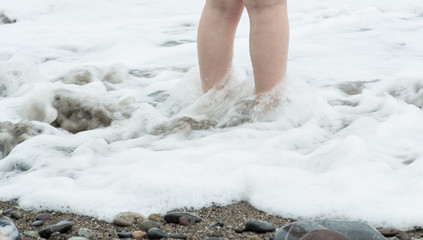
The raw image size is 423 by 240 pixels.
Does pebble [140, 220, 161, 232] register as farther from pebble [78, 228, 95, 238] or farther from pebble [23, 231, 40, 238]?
pebble [23, 231, 40, 238]

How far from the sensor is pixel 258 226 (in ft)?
5.94

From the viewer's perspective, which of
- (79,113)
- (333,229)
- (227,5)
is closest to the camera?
(333,229)

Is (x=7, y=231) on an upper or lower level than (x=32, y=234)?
upper

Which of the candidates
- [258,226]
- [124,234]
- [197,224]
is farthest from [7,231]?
[258,226]

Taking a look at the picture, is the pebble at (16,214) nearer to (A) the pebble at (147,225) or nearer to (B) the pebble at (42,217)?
(B) the pebble at (42,217)

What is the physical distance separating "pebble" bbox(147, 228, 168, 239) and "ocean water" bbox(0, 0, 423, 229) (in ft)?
0.63

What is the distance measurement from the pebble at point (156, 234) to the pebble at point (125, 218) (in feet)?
0.37

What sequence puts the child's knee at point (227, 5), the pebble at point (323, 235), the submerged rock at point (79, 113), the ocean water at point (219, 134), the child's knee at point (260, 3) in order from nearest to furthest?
the pebble at point (323, 235)
the ocean water at point (219, 134)
the child's knee at point (260, 3)
the child's knee at point (227, 5)
the submerged rock at point (79, 113)

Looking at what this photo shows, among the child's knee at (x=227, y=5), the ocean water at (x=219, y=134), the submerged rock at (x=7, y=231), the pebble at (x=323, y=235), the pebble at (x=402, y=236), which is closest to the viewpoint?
the pebble at (x=323, y=235)

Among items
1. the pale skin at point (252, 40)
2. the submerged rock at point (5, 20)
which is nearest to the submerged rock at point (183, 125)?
the pale skin at point (252, 40)

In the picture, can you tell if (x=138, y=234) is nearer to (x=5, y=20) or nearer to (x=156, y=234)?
(x=156, y=234)

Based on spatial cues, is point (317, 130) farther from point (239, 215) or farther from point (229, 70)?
point (239, 215)

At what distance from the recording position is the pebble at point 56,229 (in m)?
1.79

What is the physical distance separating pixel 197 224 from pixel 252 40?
3.55ft
